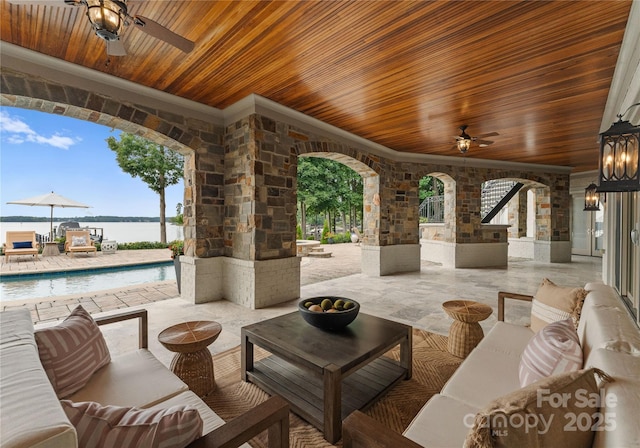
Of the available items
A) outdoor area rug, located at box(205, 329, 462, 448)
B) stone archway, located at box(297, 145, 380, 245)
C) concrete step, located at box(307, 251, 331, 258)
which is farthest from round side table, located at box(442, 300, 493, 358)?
concrete step, located at box(307, 251, 331, 258)

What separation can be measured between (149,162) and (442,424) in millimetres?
13432

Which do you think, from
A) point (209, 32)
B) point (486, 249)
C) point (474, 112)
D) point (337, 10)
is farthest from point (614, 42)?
point (486, 249)

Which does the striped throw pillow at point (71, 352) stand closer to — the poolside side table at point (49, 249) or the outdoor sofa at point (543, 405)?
the outdoor sofa at point (543, 405)

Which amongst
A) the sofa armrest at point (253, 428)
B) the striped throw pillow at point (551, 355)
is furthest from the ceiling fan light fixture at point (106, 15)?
the striped throw pillow at point (551, 355)

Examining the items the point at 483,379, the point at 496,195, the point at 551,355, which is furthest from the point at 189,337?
the point at 496,195

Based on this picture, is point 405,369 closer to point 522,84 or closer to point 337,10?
point 337,10

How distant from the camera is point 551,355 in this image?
4.18 feet

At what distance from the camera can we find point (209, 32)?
254 cm

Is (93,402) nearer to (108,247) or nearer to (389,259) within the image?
(389,259)

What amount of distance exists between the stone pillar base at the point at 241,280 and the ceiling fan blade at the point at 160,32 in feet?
8.74

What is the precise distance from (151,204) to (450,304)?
14.2 meters

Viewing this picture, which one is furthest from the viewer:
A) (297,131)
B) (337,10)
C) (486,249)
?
(486,249)

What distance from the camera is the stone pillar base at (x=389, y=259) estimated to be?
252 inches

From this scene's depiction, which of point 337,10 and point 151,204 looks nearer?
point 337,10
